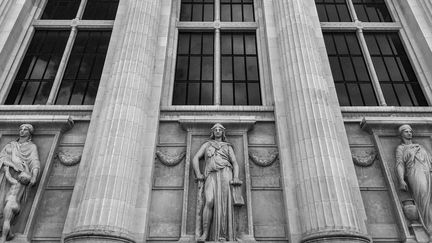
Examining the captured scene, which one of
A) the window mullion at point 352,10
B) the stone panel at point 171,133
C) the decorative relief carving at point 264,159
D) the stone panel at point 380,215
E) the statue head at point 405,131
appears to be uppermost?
the window mullion at point 352,10

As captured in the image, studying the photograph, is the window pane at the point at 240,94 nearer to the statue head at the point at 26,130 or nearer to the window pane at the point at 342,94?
the window pane at the point at 342,94

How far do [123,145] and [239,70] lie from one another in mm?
6245

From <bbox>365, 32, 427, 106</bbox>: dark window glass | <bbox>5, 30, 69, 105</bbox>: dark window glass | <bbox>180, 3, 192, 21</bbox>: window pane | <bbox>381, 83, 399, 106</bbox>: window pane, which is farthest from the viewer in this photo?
<bbox>180, 3, 192, 21</bbox>: window pane

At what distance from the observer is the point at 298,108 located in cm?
1094

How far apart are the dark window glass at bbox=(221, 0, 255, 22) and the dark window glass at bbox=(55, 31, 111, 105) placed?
223 inches

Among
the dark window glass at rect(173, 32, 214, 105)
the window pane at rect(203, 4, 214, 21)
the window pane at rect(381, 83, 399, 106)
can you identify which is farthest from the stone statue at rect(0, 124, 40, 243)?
the window pane at rect(381, 83, 399, 106)

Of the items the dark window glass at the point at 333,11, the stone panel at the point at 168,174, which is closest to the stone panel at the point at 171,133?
the stone panel at the point at 168,174

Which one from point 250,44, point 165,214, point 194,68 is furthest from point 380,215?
point 194,68

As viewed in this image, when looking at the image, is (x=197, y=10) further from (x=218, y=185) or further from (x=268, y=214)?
(x=268, y=214)

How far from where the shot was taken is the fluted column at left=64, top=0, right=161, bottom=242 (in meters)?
8.85

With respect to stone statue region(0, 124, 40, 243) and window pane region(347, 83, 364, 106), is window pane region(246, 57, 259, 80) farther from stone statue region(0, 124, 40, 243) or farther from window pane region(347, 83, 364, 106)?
stone statue region(0, 124, 40, 243)

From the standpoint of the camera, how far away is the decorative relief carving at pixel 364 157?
36.6ft

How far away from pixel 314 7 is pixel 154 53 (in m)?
7.58

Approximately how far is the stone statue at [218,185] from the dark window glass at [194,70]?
252cm
